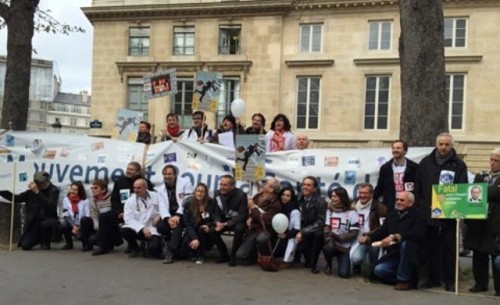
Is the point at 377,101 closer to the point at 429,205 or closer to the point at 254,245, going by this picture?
the point at 254,245

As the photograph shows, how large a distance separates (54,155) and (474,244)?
7485 millimetres

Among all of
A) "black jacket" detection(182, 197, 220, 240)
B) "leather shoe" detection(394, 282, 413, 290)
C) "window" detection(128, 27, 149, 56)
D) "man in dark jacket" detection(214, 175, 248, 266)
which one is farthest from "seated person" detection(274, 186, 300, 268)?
"window" detection(128, 27, 149, 56)

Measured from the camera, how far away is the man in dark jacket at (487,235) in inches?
277

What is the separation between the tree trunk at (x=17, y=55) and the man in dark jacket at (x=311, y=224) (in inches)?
226

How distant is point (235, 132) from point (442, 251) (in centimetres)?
462

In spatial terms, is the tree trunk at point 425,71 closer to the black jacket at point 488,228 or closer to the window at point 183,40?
the black jacket at point 488,228

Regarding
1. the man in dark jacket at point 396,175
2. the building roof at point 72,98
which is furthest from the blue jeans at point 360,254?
the building roof at point 72,98

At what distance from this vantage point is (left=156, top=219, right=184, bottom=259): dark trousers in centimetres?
895

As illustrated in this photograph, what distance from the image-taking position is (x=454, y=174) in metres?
7.40

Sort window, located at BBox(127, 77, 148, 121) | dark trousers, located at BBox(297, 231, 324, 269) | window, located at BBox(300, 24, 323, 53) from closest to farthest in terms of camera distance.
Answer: dark trousers, located at BBox(297, 231, 324, 269), window, located at BBox(300, 24, 323, 53), window, located at BBox(127, 77, 148, 121)

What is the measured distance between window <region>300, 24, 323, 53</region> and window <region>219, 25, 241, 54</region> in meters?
3.63

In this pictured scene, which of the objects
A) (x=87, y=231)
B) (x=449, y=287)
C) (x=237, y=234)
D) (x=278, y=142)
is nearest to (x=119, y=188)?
(x=87, y=231)

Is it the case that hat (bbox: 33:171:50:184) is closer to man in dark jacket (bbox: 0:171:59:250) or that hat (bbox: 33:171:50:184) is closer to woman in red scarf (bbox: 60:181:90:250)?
man in dark jacket (bbox: 0:171:59:250)

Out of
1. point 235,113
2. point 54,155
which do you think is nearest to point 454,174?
point 235,113
